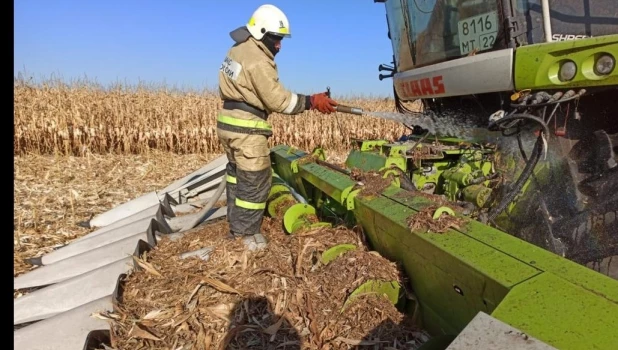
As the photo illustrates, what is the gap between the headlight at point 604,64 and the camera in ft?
7.15

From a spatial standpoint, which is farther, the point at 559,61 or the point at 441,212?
the point at 559,61

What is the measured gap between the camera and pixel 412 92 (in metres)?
4.26

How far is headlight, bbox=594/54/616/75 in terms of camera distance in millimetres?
2180

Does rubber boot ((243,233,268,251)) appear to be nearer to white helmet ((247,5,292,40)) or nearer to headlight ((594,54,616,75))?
white helmet ((247,5,292,40))

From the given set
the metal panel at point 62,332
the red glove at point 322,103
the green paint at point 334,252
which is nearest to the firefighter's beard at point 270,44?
the red glove at point 322,103

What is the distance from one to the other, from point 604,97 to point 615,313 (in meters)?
2.02

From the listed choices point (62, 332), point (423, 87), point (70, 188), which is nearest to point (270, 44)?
point (423, 87)

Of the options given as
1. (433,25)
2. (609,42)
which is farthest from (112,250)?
(609,42)

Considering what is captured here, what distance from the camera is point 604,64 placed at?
2211mm

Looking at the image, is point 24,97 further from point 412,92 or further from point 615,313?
point 615,313

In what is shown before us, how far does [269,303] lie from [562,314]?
5.53 ft

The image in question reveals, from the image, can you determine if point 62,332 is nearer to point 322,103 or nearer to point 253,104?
point 253,104

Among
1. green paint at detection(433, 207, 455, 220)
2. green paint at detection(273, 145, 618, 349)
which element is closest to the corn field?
green paint at detection(273, 145, 618, 349)

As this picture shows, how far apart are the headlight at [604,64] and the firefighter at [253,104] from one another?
6.12 ft
